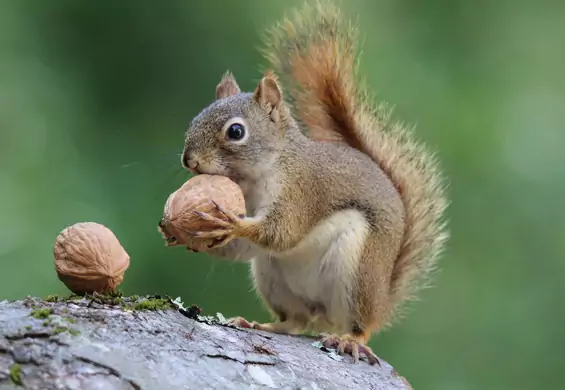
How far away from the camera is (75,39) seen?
2.21 metres

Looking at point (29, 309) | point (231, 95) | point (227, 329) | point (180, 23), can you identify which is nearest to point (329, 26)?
point (231, 95)

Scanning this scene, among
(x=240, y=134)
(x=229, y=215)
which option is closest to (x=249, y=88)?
(x=240, y=134)

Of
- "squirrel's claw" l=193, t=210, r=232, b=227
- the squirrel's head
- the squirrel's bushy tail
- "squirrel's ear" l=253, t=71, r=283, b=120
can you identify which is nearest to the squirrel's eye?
the squirrel's head

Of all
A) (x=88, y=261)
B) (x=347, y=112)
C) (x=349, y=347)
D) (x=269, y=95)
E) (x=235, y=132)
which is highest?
(x=347, y=112)

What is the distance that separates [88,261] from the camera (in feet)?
3.89

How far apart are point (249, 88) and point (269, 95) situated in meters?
0.49

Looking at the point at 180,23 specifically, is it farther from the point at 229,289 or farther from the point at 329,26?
the point at 229,289

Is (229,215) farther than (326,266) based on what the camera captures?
No

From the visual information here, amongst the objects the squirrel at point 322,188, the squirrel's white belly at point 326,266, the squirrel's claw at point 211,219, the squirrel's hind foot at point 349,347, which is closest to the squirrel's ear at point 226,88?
the squirrel at point 322,188

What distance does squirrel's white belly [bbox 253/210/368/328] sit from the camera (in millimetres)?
1617

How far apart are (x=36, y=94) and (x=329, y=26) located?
776mm

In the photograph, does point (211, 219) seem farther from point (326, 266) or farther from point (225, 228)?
point (326, 266)

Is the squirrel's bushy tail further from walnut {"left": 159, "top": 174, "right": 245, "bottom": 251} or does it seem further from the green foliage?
the green foliage

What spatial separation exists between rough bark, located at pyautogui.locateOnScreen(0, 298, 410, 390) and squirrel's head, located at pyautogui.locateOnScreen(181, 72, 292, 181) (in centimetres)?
38
